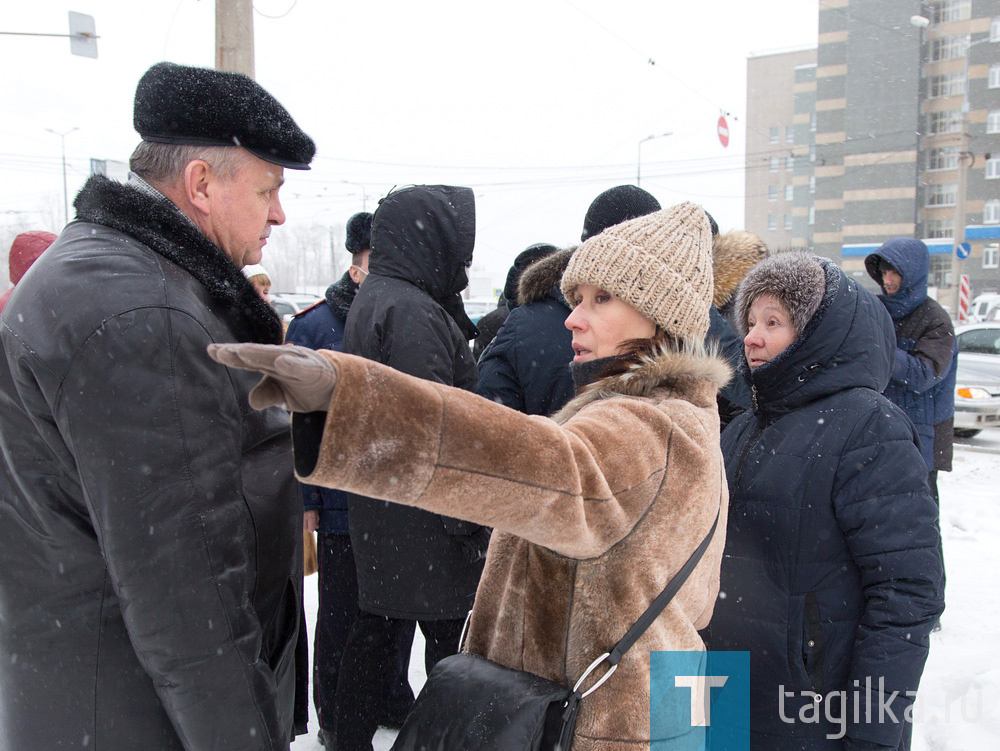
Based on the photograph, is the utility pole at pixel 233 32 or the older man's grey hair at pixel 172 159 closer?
the older man's grey hair at pixel 172 159

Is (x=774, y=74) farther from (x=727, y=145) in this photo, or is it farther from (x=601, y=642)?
(x=601, y=642)

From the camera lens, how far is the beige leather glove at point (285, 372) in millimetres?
836

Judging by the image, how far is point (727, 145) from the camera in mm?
26516

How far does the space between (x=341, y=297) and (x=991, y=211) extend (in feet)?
163

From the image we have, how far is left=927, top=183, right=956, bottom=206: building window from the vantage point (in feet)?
149

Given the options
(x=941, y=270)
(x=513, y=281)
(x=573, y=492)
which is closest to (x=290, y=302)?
(x=513, y=281)

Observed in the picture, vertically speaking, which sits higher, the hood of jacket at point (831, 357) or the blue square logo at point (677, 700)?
the hood of jacket at point (831, 357)

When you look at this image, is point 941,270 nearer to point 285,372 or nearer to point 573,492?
point 573,492

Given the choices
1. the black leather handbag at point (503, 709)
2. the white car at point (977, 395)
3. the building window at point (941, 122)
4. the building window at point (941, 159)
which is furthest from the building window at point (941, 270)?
the black leather handbag at point (503, 709)

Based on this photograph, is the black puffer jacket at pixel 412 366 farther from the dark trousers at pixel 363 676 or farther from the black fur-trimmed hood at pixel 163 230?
the black fur-trimmed hood at pixel 163 230

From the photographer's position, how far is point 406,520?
2.60 meters

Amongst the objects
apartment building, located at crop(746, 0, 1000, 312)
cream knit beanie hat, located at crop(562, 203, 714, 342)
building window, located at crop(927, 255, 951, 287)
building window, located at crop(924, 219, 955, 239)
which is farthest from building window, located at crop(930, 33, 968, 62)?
cream knit beanie hat, located at crop(562, 203, 714, 342)

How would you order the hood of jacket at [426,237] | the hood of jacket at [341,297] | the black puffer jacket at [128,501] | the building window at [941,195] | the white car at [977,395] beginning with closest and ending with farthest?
the black puffer jacket at [128,501], the hood of jacket at [426,237], the hood of jacket at [341,297], the white car at [977,395], the building window at [941,195]

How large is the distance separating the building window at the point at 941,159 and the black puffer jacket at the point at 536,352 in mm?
51878
